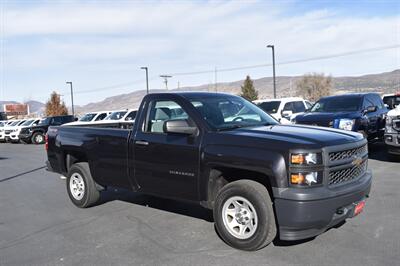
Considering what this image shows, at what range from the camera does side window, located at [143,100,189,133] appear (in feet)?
19.1

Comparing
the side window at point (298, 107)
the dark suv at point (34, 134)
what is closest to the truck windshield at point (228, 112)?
the side window at point (298, 107)

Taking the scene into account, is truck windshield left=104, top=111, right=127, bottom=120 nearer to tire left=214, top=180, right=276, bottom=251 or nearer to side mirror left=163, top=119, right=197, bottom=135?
side mirror left=163, top=119, right=197, bottom=135

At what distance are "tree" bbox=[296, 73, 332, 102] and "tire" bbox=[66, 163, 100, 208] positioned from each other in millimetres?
85612

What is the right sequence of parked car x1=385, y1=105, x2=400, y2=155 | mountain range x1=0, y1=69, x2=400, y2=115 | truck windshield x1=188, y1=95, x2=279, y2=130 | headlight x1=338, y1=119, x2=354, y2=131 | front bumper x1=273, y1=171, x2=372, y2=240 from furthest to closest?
mountain range x1=0, y1=69, x2=400, y2=115 → headlight x1=338, y1=119, x2=354, y2=131 → parked car x1=385, y1=105, x2=400, y2=155 → truck windshield x1=188, y1=95, x2=279, y2=130 → front bumper x1=273, y1=171, x2=372, y2=240

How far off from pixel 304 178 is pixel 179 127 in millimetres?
1653

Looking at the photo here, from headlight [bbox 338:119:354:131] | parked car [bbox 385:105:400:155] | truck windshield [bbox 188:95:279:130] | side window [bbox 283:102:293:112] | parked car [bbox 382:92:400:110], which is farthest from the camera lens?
side window [bbox 283:102:293:112]

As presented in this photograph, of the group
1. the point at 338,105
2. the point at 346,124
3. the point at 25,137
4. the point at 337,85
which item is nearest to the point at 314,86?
the point at 337,85

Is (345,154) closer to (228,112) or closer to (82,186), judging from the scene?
(228,112)

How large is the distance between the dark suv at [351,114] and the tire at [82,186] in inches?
259

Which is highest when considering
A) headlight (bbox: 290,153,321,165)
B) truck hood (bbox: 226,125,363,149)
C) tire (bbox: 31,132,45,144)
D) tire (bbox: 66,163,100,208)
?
truck hood (bbox: 226,125,363,149)

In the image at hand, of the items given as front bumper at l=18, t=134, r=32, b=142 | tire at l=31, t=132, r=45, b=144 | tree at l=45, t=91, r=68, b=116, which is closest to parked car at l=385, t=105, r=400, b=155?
tire at l=31, t=132, r=45, b=144

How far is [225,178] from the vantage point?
517cm

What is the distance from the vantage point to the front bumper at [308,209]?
14.0ft

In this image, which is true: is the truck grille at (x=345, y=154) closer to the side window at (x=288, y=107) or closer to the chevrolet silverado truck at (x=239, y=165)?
the chevrolet silverado truck at (x=239, y=165)
